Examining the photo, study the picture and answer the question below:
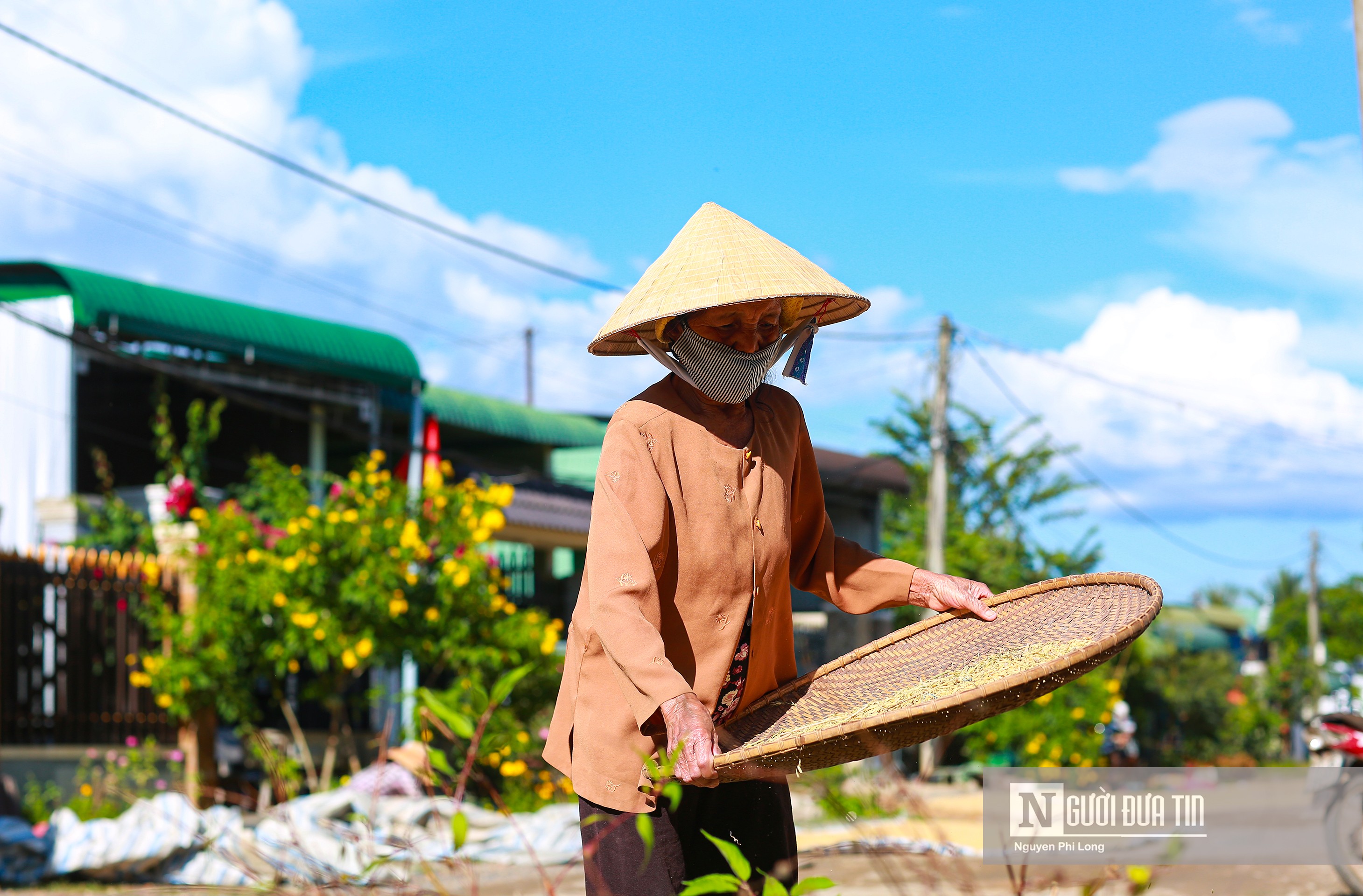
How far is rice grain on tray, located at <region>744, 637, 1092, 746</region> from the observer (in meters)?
2.24

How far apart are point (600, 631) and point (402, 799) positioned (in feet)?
19.7

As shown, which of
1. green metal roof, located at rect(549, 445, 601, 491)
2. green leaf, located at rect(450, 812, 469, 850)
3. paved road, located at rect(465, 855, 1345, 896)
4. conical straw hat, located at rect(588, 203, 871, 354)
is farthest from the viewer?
green metal roof, located at rect(549, 445, 601, 491)

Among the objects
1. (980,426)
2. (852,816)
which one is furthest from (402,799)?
(980,426)

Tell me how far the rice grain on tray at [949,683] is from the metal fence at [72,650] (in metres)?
7.59

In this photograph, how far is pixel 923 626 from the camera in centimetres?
297

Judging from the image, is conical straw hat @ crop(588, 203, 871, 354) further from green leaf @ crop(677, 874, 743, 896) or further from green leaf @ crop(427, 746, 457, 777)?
green leaf @ crop(677, 874, 743, 896)

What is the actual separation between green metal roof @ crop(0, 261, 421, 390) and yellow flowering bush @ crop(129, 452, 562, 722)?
129 inches

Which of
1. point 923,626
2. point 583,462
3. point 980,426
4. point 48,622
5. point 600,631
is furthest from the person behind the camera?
point 980,426

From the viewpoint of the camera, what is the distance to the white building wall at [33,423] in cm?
1227

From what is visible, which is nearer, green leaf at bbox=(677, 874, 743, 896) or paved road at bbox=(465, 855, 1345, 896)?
green leaf at bbox=(677, 874, 743, 896)

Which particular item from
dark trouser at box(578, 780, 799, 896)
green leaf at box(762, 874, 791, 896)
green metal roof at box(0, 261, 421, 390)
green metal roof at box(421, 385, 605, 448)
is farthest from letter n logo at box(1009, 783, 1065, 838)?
green metal roof at box(421, 385, 605, 448)

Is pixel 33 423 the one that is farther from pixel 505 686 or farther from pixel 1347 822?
pixel 505 686

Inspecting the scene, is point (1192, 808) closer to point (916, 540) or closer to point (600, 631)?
point (600, 631)

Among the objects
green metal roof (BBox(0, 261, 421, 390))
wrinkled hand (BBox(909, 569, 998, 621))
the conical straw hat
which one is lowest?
wrinkled hand (BBox(909, 569, 998, 621))
